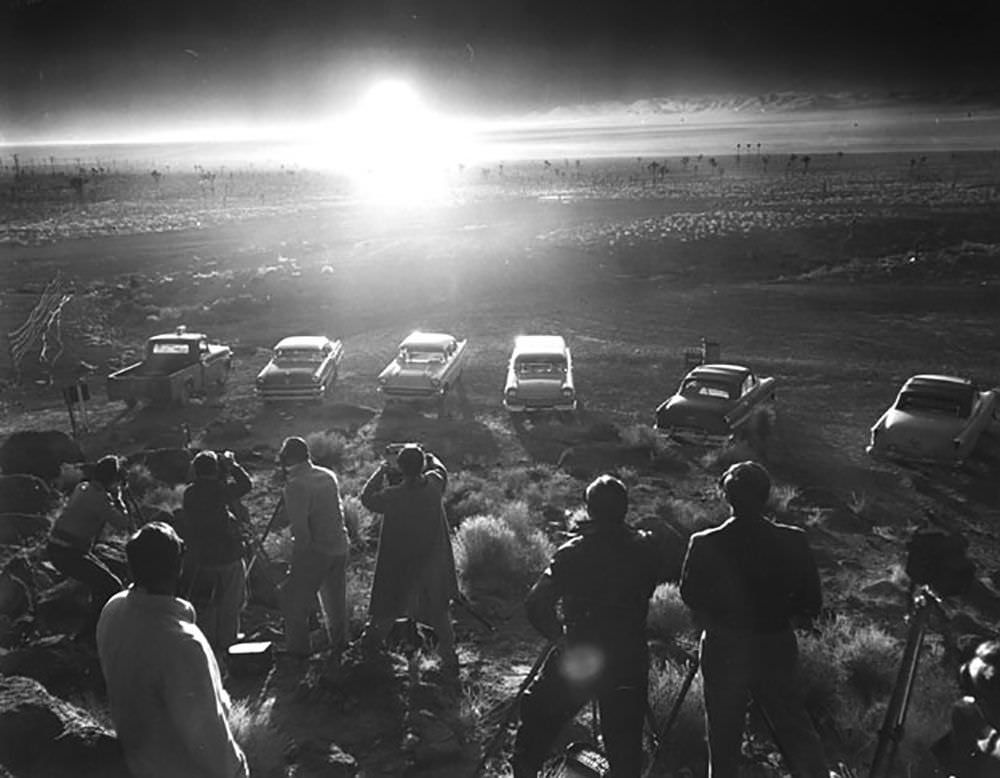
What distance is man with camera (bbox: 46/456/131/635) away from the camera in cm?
736

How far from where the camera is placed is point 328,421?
19984 mm

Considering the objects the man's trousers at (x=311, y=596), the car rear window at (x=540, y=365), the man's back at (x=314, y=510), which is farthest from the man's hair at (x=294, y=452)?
the car rear window at (x=540, y=365)

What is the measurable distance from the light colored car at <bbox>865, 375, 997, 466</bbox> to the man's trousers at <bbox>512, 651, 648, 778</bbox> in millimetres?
12736

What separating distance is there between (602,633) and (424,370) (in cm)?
1594

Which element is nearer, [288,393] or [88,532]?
[88,532]

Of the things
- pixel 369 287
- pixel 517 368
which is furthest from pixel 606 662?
pixel 369 287

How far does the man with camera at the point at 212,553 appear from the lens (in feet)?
22.8

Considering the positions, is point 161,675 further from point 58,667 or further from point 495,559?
point 495,559

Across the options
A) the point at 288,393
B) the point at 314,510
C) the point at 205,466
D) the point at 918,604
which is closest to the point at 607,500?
the point at 918,604

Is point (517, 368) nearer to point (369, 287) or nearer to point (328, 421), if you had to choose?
point (328, 421)

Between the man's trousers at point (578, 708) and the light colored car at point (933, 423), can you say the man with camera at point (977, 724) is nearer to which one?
the man's trousers at point (578, 708)

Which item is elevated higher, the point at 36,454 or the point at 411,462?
the point at 411,462

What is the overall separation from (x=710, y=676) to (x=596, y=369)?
65.3ft

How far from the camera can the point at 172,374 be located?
20.7 meters
